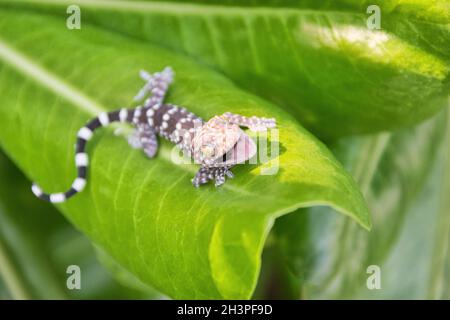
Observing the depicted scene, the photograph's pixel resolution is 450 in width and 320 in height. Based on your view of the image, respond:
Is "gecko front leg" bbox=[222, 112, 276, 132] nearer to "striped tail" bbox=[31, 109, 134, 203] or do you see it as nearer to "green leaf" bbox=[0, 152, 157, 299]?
"striped tail" bbox=[31, 109, 134, 203]

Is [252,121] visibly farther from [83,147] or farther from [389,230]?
[389,230]

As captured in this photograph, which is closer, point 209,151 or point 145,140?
point 209,151

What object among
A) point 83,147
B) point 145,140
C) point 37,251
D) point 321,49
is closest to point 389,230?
point 321,49

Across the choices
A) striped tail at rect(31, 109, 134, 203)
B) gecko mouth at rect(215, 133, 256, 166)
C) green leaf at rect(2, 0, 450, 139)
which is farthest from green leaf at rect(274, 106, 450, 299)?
striped tail at rect(31, 109, 134, 203)

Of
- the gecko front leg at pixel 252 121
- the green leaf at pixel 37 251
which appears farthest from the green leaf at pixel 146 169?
the green leaf at pixel 37 251
